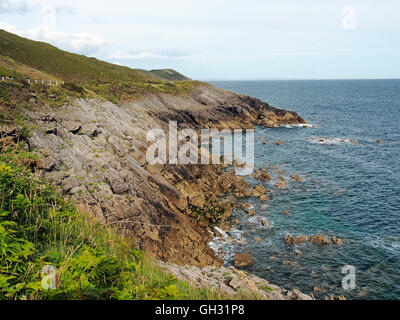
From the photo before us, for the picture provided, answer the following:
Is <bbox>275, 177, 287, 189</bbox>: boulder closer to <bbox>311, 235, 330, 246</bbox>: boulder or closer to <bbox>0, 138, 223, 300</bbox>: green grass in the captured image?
<bbox>311, 235, 330, 246</bbox>: boulder

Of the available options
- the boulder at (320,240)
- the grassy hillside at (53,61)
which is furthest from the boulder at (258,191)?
the grassy hillside at (53,61)

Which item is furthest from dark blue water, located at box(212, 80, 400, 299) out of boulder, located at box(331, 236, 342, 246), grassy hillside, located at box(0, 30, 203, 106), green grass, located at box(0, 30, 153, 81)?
green grass, located at box(0, 30, 153, 81)

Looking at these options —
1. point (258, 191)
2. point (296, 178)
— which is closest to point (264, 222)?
point (258, 191)

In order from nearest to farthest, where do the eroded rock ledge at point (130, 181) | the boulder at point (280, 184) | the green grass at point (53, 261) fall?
the green grass at point (53, 261) → the eroded rock ledge at point (130, 181) → the boulder at point (280, 184)

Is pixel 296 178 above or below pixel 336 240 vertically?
above

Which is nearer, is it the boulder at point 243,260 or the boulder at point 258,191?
the boulder at point 243,260

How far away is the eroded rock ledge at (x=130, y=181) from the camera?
19.8 m

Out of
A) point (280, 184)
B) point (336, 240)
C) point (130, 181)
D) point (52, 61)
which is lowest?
point (336, 240)

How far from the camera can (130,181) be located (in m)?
23.9

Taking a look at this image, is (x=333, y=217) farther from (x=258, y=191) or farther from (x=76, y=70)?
(x=76, y=70)

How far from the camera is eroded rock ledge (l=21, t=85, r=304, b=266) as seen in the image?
1981cm

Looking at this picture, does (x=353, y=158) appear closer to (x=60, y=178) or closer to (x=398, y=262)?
(x=398, y=262)

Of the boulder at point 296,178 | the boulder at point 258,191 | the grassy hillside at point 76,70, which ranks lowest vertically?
the boulder at point 258,191

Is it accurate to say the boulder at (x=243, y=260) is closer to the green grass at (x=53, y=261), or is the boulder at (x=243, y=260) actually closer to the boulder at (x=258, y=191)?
the boulder at (x=258, y=191)
